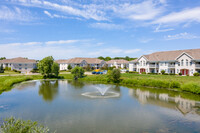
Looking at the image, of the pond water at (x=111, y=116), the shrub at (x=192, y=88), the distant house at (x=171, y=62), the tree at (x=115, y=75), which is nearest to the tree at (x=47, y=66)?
the tree at (x=115, y=75)

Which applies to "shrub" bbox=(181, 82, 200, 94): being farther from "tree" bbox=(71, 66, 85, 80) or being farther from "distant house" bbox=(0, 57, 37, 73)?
"distant house" bbox=(0, 57, 37, 73)

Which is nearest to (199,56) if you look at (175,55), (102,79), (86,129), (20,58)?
(175,55)

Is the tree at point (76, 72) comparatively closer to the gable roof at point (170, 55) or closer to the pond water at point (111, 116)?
the gable roof at point (170, 55)

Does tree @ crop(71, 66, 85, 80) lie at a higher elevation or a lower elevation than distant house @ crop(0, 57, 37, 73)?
lower

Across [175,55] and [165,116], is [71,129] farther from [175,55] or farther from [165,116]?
[175,55]

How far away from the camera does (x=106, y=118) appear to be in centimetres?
1548

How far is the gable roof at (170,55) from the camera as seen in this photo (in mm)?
48309

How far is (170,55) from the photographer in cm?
5562

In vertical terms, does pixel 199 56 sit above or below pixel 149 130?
above

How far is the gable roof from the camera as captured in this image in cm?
4831

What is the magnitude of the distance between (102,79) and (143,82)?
1268 cm

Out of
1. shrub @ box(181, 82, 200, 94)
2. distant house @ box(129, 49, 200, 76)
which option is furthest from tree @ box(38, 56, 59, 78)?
shrub @ box(181, 82, 200, 94)

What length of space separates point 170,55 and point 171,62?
3669 mm

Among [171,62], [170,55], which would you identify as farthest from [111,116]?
[170,55]
